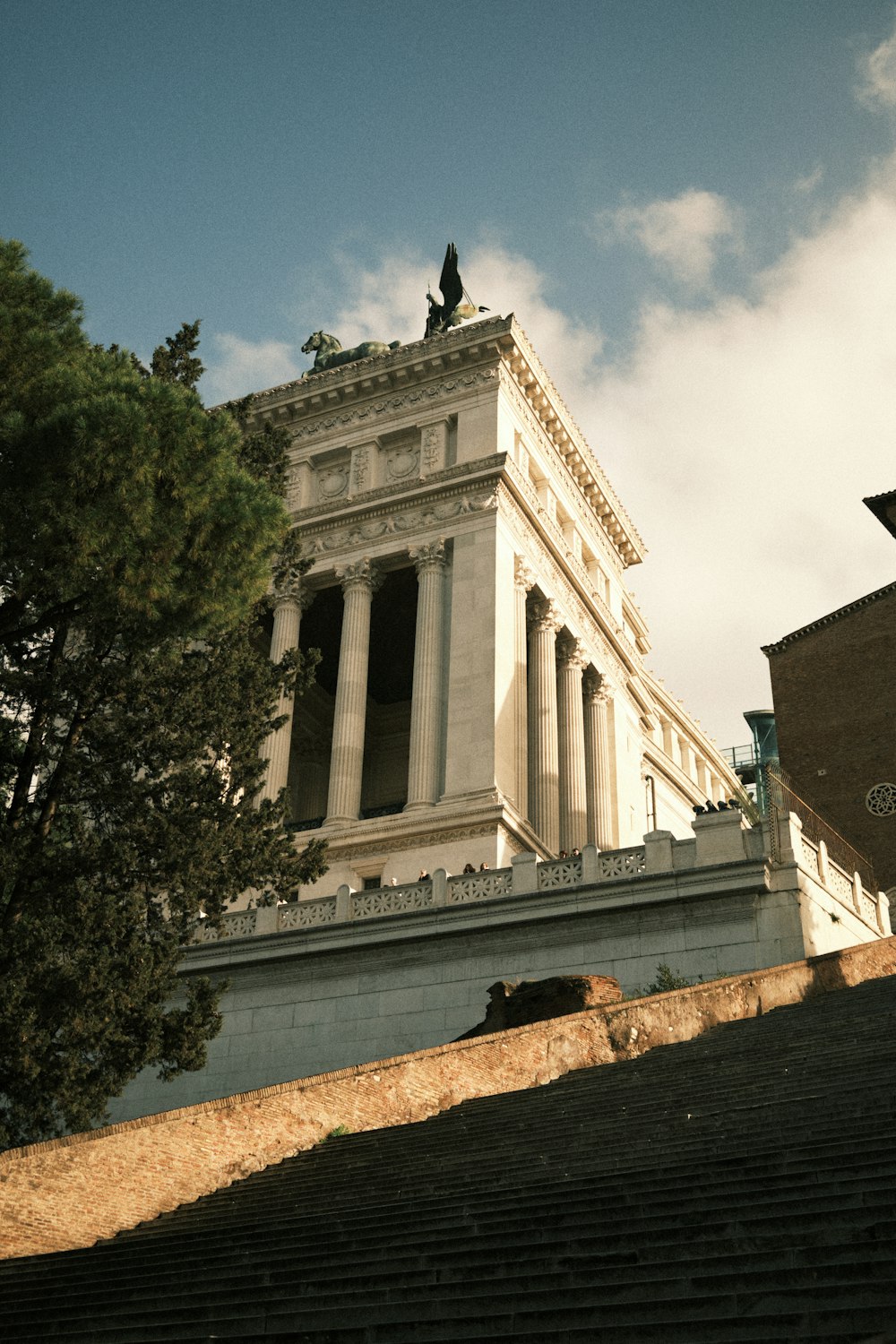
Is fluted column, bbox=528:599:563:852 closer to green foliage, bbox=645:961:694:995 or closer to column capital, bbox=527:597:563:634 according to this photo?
column capital, bbox=527:597:563:634

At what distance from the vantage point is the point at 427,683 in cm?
3809

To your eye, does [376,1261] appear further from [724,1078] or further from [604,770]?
[604,770]

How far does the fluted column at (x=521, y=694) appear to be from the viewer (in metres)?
36.7

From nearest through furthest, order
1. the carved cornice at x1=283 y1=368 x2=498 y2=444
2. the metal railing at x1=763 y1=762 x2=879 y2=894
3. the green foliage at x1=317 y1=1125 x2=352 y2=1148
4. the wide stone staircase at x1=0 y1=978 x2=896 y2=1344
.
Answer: the wide stone staircase at x1=0 y1=978 x2=896 y2=1344
the green foliage at x1=317 y1=1125 x2=352 y2=1148
the metal railing at x1=763 y1=762 x2=879 y2=894
the carved cornice at x1=283 y1=368 x2=498 y2=444

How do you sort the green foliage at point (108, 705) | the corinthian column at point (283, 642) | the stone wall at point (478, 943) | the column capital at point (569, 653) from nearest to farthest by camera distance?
1. the green foliage at point (108, 705)
2. the stone wall at point (478, 943)
3. the corinthian column at point (283, 642)
4. the column capital at point (569, 653)

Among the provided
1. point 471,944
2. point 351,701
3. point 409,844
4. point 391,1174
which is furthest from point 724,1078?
point 351,701

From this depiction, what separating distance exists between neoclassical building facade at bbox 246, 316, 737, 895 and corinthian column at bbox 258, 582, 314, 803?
2.5 inches

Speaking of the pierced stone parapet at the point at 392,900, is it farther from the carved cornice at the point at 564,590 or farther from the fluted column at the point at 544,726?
the carved cornice at the point at 564,590

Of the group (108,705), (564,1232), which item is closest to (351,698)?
(108,705)

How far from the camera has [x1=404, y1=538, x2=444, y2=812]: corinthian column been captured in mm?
36188

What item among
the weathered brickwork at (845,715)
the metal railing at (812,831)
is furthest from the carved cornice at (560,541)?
the metal railing at (812,831)

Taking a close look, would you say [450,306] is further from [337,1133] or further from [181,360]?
[337,1133]

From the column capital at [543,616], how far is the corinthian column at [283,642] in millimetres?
7112

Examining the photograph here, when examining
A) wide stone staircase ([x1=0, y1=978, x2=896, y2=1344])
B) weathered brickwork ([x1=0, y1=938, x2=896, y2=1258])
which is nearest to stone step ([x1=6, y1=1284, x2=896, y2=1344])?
wide stone staircase ([x1=0, y1=978, x2=896, y2=1344])
